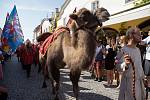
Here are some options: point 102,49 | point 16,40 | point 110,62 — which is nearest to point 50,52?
point 110,62

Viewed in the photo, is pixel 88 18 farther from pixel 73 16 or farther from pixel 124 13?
pixel 124 13

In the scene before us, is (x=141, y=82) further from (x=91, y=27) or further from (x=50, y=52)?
(x=50, y=52)

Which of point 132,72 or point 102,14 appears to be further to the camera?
point 102,14

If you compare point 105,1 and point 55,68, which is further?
point 105,1

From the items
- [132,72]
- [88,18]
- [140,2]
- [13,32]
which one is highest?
[140,2]

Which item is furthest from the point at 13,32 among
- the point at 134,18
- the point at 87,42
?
the point at 87,42

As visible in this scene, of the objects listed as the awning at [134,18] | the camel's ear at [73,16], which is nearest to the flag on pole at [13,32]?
the awning at [134,18]

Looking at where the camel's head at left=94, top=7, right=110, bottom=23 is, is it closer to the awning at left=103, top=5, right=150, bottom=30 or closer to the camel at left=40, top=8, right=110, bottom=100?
the camel at left=40, top=8, right=110, bottom=100

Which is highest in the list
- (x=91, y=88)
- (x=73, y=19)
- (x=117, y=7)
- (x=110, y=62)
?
(x=117, y=7)

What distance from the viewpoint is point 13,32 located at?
54.1ft

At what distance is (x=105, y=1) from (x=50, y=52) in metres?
16.8

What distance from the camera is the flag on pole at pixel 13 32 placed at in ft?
51.7

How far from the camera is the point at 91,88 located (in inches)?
459

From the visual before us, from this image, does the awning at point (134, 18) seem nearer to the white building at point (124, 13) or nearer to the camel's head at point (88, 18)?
the white building at point (124, 13)
